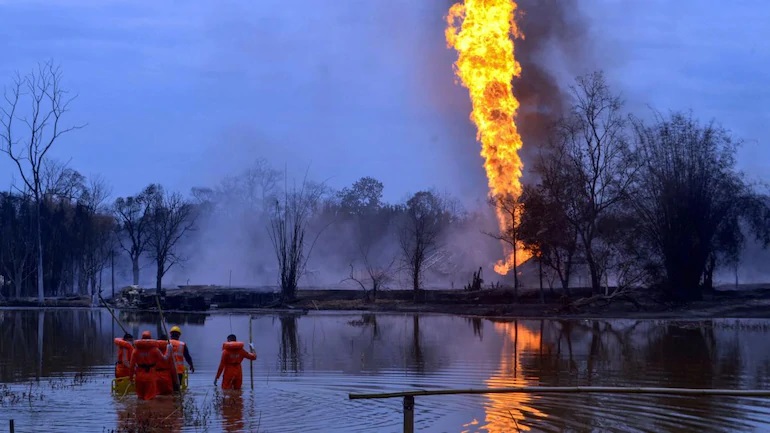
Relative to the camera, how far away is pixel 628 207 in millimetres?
58531

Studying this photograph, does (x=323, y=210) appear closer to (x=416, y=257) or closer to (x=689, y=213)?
(x=416, y=257)

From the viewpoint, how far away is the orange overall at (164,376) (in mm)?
17953

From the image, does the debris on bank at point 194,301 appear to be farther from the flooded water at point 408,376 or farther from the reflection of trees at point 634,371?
the reflection of trees at point 634,371

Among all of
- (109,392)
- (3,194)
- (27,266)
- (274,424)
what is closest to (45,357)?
(109,392)

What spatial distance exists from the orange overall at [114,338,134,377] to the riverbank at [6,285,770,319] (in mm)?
31963

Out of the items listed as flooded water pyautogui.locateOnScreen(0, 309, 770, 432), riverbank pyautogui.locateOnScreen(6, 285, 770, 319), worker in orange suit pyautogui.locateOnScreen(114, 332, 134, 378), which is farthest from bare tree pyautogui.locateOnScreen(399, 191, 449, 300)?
worker in orange suit pyautogui.locateOnScreen(114, 332, 134, 378)

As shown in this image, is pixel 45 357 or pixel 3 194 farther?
pixel 3 194

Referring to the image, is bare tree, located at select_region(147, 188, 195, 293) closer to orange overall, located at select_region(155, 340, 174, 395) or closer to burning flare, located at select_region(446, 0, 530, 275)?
burning flare, located at select_region(446, 0, 530, 275)

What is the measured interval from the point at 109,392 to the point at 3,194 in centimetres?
6846

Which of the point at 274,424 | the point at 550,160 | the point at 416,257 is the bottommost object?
→ the point at 274,424

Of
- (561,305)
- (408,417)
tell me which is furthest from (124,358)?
(561,305)

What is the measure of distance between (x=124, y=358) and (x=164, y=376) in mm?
1800

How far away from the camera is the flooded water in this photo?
1576 centimetres

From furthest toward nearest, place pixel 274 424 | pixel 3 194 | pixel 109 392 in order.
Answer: pixel 3 194
pixel 109 392
pixel 274 424
